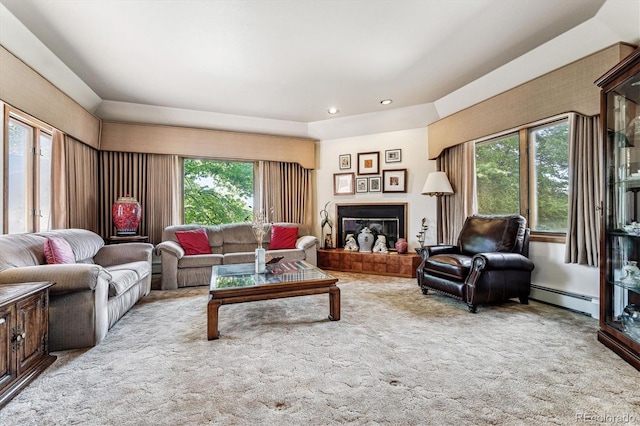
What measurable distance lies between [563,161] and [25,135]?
595 cm

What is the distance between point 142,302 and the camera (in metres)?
3.36

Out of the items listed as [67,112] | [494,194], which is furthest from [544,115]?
[67,112]

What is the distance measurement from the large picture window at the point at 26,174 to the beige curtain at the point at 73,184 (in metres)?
0.08

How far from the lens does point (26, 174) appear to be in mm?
3221

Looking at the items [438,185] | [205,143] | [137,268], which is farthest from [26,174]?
[438,185]

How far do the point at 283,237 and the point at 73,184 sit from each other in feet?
9.80

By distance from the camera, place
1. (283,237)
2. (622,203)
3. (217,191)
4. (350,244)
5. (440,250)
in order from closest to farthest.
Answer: (622,203) < (440,250) < (283,237) < (350,244) < (217,191)

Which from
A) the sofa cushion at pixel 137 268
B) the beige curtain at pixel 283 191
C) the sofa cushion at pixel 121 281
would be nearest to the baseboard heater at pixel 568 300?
the beige curtain at pixel 283 191

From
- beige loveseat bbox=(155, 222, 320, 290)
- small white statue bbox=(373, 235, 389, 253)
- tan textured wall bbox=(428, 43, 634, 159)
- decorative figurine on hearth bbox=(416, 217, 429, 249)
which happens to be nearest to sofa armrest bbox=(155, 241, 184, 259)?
beige loveseat bbox=(155, 222, 320, 290)

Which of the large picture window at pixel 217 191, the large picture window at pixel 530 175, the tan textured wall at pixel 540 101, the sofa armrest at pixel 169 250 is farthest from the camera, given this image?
the large picture window at pixel 217 191

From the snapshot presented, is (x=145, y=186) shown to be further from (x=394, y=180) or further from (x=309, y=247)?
(x=394, y=180)

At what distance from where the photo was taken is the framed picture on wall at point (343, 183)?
217 inches

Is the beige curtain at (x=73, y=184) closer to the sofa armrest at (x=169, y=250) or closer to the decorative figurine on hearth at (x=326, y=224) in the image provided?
the sofa armrest at (x=169, y=250)

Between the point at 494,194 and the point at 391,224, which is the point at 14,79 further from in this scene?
the point at 494,194
